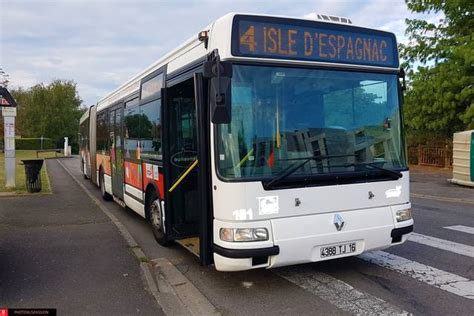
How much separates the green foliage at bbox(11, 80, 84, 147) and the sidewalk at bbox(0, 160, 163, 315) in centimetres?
5636

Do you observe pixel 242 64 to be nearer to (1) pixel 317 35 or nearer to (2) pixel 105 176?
(1) pixel 317 35

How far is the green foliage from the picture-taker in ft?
205

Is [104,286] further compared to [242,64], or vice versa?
[104,286]

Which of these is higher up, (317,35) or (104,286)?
(317,35)

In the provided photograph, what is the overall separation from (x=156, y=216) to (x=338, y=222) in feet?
11.3

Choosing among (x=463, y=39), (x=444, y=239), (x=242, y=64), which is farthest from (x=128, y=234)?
(x=463, y=39)

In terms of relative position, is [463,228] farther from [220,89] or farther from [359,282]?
[220,89]

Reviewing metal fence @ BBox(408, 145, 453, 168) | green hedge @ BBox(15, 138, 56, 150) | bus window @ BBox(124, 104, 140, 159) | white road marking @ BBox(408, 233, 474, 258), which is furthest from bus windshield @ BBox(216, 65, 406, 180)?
green hedge @ BBox(15, 138, 56, 150)

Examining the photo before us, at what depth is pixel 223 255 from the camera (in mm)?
4762

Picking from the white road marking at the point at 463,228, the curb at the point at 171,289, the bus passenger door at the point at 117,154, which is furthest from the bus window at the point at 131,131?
the white road marking at the point at 463,228

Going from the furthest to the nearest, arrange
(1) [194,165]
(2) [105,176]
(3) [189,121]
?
1. (2) [105,176]
2. (3) [189,121]
3. (1) [194,165]

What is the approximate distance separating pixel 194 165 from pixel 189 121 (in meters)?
0.88

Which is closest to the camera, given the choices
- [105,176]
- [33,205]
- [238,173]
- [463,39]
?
[238,173]

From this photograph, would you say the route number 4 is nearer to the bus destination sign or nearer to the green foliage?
the bus destination sign
